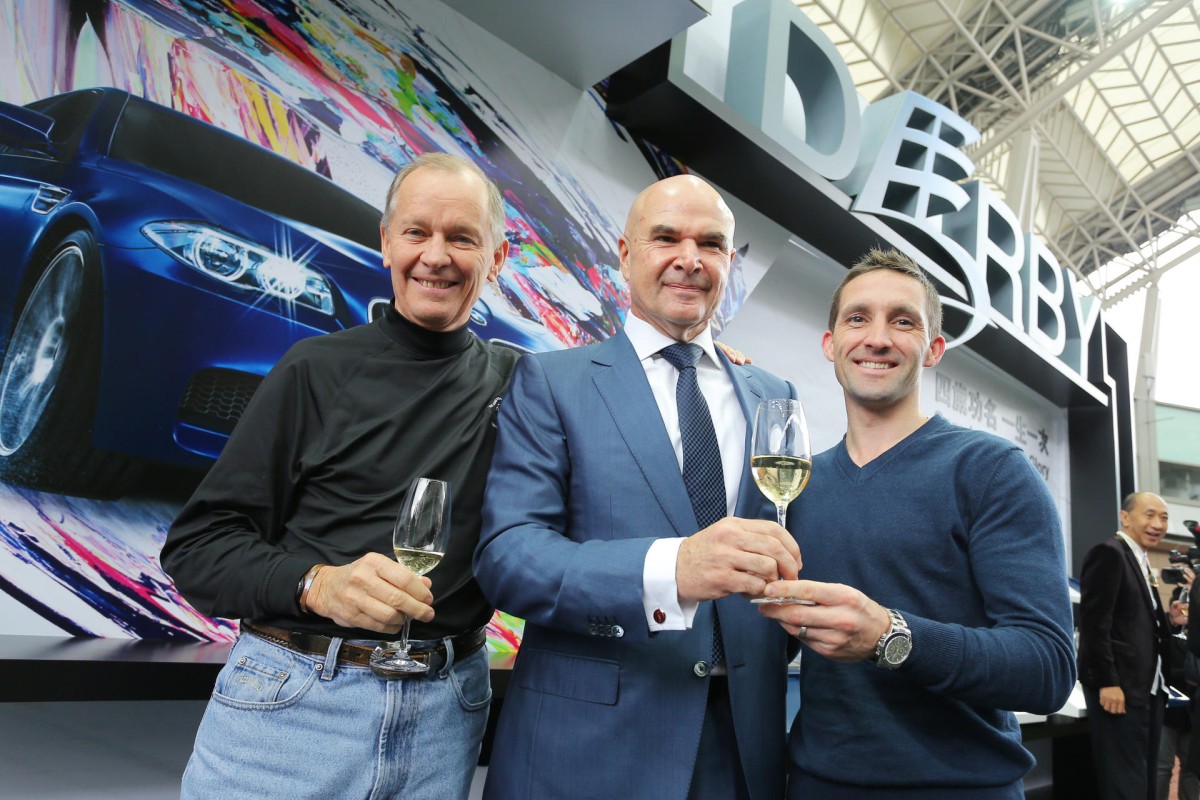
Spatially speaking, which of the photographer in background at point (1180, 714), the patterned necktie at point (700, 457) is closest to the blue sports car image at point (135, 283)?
the patterned necktie at point (700, 457)

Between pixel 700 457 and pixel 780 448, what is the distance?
9.9 inches

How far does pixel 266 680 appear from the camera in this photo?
117 centimetres

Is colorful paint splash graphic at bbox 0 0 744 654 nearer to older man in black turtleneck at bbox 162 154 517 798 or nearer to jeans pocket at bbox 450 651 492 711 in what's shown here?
older man in black turtleneck at bbox 162 154 517 798

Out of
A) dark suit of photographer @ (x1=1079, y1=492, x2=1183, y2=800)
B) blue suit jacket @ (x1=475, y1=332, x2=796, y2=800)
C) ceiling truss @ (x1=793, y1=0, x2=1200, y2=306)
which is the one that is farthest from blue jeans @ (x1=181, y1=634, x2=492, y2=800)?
ceiling truss @ (x1=793, y1=0, x2=1200, y2=306)

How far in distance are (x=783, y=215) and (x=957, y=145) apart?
2.19 m

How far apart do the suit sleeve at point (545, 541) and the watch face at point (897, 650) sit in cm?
35

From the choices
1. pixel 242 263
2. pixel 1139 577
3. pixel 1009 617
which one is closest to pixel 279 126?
pixel 242 263

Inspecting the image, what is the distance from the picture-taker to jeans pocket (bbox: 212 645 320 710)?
1.16m

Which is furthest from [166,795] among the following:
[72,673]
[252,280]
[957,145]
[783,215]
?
[957,145]

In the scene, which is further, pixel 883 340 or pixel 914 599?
pixel 883 340

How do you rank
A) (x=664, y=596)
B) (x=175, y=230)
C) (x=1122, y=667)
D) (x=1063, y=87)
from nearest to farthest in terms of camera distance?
(x=664, y=596) < (x=175, y=230) < (x=1122, y=667) < (x=1063, y=87)

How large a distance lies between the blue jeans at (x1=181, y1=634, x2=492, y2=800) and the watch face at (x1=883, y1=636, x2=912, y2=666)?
718 millimetres

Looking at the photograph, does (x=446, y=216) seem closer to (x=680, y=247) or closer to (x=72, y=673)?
(x=680, y=247)

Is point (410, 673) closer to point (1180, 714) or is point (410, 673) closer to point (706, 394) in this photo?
point (706, 394)
